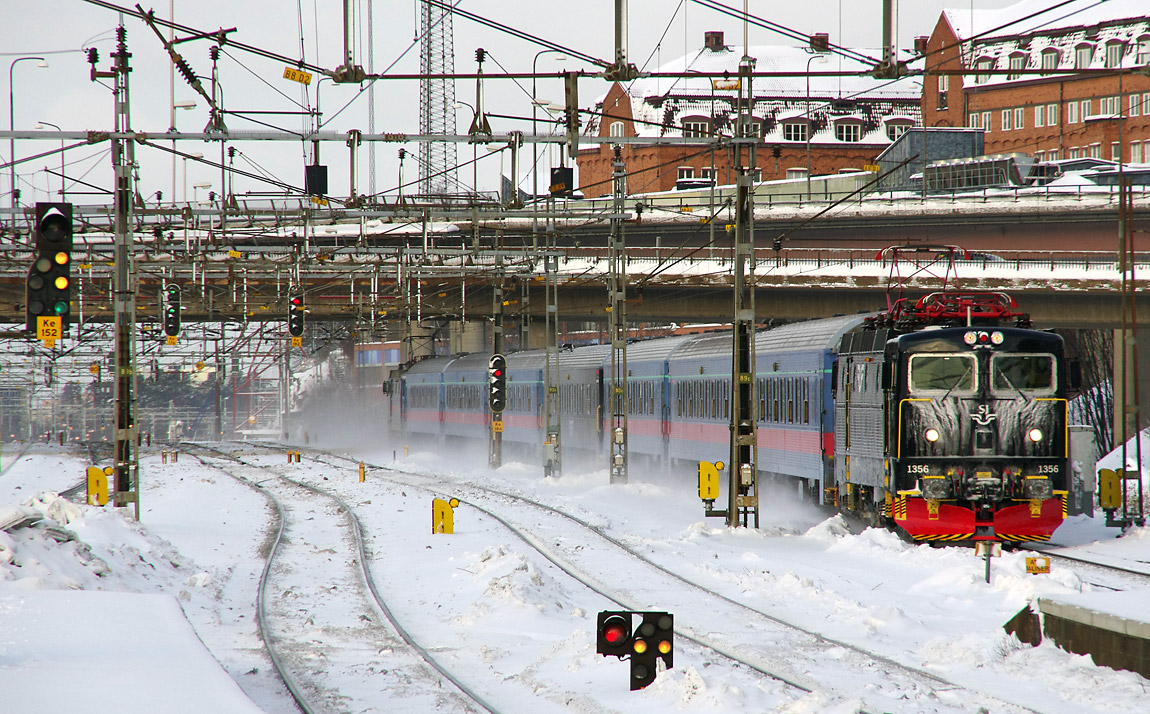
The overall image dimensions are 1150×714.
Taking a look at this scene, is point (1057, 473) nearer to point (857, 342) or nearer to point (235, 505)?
point (857, 342)

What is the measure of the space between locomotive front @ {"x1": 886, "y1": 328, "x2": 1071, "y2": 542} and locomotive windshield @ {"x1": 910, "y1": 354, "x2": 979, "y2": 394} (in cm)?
1

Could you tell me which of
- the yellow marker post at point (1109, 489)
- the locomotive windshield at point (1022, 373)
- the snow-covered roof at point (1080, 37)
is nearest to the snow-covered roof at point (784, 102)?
the snow-covered roof at point (1080, 37)

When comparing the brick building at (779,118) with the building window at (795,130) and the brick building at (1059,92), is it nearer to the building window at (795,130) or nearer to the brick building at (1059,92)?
the building window at (795,130)

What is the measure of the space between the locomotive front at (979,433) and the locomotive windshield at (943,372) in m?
0.01

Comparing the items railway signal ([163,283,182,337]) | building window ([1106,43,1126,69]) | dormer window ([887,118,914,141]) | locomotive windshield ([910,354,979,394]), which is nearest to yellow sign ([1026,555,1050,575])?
locomotive windshield ([910,354,979,394])

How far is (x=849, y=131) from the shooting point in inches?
3787

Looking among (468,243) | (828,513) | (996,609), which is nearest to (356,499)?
(828,513)

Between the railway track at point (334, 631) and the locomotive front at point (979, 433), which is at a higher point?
the locomotive front at point (979, 433)

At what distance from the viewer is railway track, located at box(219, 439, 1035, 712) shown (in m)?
9.48

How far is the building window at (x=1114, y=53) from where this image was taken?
282 feet

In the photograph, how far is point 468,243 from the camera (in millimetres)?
58312

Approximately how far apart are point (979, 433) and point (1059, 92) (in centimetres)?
8129

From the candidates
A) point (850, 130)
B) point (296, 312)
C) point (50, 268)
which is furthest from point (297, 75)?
point (850, 130)

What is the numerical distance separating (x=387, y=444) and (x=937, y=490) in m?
54.4
